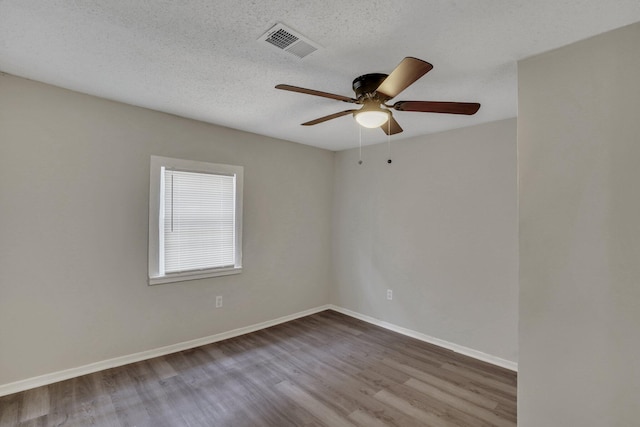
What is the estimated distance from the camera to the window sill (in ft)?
9.65

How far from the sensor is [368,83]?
2.05 meters

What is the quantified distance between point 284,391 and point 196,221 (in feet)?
6.25

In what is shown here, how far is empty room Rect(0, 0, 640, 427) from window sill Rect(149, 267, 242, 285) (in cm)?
3

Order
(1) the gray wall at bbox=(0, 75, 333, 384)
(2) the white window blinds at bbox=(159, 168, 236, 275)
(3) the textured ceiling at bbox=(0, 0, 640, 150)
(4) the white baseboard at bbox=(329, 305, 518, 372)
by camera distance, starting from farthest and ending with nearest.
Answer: (2) the white window blinds at bbox=(159, 168, 236, 275), (4) the white baseboard at bbox=(329, 305, 518, 372), (1) the gray wall at bbox=(0, 75, 333, 384), (3) the textured ceiling at bbox=(0, 0, 640, 150)

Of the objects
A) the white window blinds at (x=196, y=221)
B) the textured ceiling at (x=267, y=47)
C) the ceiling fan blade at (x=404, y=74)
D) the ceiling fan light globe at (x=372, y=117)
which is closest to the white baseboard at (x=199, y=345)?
the white window blinds at (x=196, y=221)

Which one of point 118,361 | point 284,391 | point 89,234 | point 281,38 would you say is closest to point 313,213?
point 284,391

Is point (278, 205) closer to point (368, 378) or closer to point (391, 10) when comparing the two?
point (368, 378)

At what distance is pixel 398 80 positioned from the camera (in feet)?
5.45

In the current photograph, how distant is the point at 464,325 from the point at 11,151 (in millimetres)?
4356

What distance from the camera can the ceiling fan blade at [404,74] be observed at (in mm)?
1459

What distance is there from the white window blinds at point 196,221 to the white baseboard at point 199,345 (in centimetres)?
80

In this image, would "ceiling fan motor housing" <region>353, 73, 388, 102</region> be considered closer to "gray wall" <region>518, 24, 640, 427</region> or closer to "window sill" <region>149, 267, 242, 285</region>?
"gray wall" <region>518, 24, 640, 427</region>

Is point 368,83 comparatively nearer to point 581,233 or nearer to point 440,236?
point 581,233

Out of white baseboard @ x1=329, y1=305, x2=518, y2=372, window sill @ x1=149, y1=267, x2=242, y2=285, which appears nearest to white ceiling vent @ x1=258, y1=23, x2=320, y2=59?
window sill @ x1=149, y1=267, x2=242, y2=285
